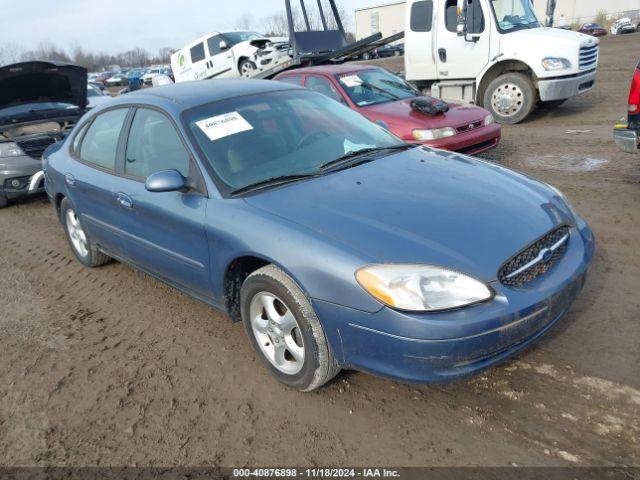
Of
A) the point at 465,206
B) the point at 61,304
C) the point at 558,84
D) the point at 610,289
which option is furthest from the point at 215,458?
the point at 558,84

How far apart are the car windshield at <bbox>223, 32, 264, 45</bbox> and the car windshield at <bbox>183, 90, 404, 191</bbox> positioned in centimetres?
1135

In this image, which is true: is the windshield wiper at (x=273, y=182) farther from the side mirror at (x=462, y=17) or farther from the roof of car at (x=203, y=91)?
the side mirror at (x=462, y=17)

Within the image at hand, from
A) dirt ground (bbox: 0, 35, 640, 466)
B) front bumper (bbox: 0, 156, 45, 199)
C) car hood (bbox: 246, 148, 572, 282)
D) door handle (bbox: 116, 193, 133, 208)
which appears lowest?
dirt ground (bbox: 0, 35, 640, 466)

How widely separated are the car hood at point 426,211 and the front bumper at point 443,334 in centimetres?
19

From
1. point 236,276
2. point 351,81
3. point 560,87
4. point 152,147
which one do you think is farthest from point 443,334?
point 560,87

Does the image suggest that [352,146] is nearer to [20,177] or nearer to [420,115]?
[420,115]

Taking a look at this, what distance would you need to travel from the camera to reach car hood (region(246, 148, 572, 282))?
2344mm

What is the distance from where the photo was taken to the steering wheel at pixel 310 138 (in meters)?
3.34

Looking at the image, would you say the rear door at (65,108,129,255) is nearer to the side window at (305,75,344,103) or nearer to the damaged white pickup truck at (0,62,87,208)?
the damaged white pickup truck at (0,62,87,208)

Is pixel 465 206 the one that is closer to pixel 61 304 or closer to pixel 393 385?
pixel 393 385

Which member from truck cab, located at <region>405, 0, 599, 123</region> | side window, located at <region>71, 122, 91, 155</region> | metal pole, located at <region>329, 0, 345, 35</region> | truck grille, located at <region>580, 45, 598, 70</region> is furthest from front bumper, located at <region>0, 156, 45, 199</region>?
truck grille, located at <region>580, 45, 598, 70</region>

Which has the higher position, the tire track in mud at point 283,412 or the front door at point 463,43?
the front door at point 463,43

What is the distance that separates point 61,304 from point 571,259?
3.76 m

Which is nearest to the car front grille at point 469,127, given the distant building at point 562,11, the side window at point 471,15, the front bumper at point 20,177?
the side window at point 471,15
